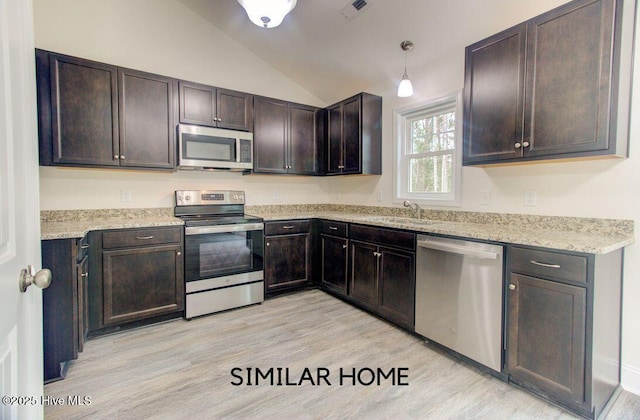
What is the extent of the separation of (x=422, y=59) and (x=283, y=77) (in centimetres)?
185

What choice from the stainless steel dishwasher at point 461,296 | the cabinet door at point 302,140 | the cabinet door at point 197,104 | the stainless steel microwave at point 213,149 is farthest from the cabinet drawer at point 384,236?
the cabinet door at point 197,104

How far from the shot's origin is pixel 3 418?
643 millimetres

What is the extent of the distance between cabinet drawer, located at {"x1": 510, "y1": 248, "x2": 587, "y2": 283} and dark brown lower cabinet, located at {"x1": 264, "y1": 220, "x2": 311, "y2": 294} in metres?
2.17

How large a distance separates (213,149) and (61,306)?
5.91 ft

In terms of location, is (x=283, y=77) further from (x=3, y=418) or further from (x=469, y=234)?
(x=3, y=418)

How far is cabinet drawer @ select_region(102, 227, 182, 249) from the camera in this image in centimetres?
248

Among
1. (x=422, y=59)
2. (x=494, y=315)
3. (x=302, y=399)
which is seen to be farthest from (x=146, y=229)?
(x=422, y=59)

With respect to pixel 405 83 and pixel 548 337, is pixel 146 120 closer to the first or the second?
pixel 405 83

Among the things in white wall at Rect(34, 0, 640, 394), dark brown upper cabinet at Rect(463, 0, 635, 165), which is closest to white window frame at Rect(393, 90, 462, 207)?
white wall at Rect(34, 0, 640, 394)

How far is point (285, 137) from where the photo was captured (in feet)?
12.2

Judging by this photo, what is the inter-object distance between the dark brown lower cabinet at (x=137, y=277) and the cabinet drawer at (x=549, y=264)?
8.67 ft

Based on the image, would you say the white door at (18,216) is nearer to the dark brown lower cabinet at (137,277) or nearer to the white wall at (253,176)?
the dark brown lower cabinet at (137,277)

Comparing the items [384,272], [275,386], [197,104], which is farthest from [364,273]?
[197,104]

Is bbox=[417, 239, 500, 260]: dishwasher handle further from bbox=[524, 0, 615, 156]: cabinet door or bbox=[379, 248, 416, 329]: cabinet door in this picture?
bbox=[524, 0, 615, 156]: cabinet door
